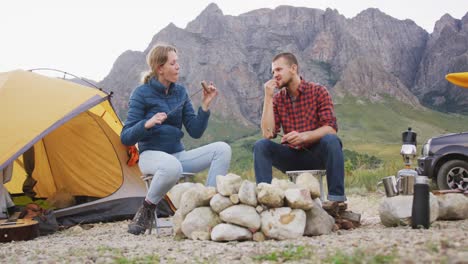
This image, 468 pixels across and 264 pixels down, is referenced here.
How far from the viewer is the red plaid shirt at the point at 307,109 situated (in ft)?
17.3

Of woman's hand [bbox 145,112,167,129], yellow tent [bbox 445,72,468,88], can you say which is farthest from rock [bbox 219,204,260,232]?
yellow tent [bbox 445,72,468,88]

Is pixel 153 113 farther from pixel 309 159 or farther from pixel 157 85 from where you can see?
pixel 309 159

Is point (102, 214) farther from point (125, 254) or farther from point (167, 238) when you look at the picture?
point (125, 254)

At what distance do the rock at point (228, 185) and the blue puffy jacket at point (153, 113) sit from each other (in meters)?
1.04

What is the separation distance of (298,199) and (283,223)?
9.3 inches

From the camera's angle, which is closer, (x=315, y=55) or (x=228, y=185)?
(x=228, y=185)

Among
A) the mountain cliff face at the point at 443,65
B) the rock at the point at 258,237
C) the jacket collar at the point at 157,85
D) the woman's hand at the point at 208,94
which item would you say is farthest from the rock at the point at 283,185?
the mountain cliff face at the point at 443,65

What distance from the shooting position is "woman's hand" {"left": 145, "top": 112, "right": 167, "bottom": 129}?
5059 mm

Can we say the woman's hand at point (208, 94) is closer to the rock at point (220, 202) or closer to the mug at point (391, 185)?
the rock at point (220, 202)

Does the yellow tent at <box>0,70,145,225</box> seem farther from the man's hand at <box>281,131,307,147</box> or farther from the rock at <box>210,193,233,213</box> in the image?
the man's hand at <box>281,131,307,147</box>

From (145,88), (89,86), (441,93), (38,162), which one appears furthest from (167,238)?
(441,93)

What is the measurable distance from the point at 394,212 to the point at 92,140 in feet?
15.3

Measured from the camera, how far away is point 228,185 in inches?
181

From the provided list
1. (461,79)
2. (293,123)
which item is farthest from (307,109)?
(461,79)
